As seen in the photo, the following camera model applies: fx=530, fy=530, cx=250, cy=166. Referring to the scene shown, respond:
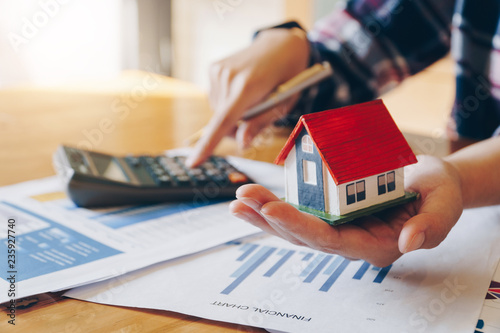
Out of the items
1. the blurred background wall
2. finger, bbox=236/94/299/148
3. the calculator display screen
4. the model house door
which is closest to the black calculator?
the calculator display screen

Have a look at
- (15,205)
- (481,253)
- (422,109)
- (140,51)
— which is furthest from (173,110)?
(422,109)

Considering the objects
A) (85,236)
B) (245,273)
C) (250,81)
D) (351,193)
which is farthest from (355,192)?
(250,81)

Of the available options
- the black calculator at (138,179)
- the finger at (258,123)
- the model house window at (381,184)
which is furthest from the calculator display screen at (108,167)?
the model house window at (381,184)

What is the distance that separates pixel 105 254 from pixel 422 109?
234 centimetres

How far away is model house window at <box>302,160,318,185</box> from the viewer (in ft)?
1.36

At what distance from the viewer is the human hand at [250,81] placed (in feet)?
2.47

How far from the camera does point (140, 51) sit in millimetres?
2533

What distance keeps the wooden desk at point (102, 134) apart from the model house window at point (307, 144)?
0.46 ft

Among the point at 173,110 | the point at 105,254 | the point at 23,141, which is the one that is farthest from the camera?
the point at 173,110

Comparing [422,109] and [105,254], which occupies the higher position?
[105,254]

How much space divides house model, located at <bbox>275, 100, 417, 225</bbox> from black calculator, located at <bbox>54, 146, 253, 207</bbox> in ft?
0.70

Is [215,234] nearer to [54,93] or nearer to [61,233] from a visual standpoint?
[61,233]

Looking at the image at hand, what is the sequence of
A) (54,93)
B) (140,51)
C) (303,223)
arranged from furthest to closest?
(140,51) → (54,93) → (303,223)

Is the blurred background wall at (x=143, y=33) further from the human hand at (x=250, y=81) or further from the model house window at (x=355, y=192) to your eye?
the model house window at (x=355, y=192)
